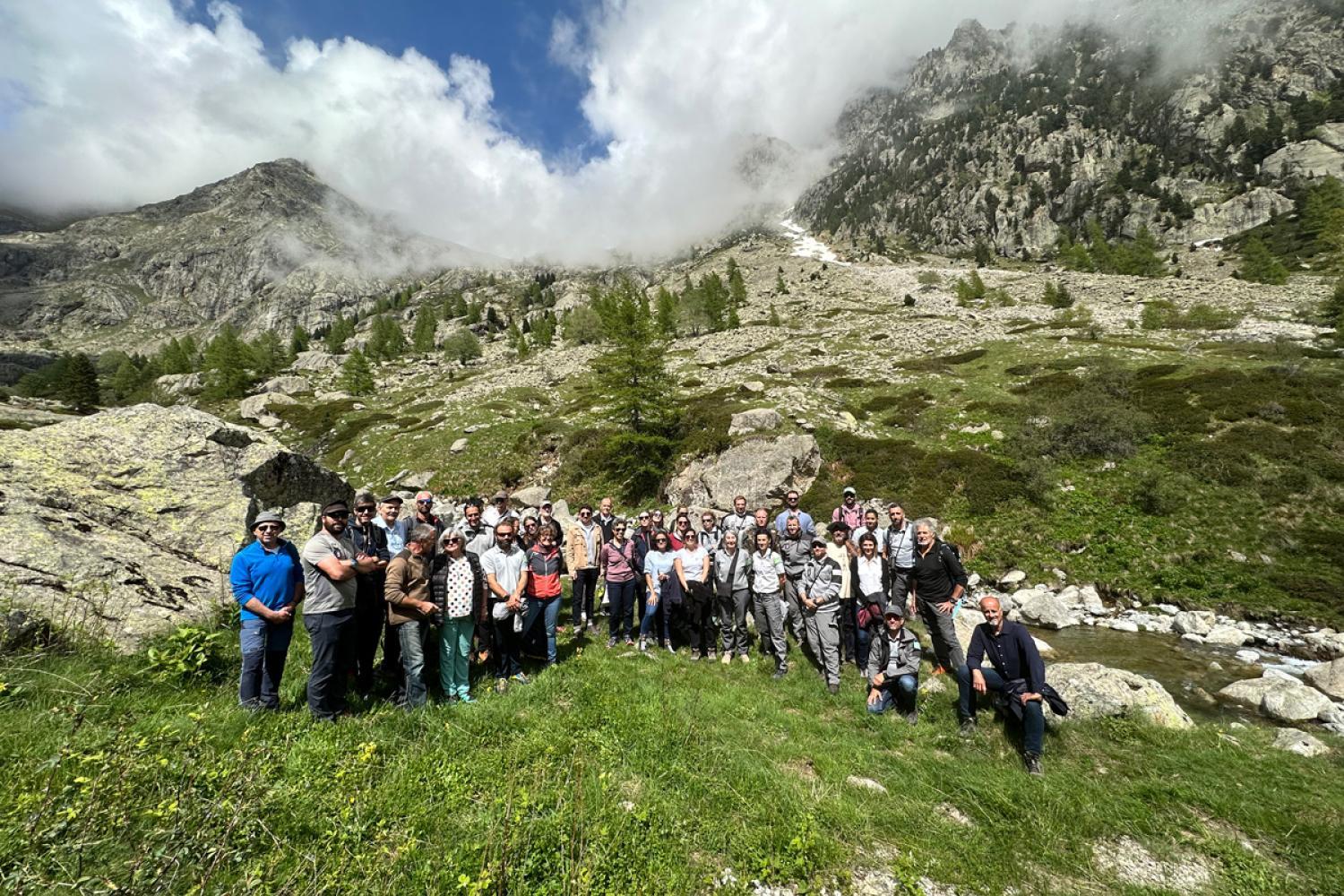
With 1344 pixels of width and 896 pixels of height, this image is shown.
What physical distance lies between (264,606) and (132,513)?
19.1 ft

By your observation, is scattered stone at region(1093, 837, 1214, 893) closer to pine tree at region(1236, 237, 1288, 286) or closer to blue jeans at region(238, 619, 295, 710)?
blue jeans at region(238, 619, 295, 710)

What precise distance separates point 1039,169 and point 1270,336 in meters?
180

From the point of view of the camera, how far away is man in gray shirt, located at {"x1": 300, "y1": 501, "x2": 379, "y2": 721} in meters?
6.19

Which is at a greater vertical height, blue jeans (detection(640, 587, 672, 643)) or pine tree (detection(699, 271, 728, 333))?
pine tree (detection(699, 271, 728, 333))

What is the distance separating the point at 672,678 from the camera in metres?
9.41

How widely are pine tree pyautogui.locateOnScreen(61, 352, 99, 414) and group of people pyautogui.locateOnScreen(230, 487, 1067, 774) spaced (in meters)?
96.8

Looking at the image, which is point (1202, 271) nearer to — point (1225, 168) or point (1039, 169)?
point (1225, 168)

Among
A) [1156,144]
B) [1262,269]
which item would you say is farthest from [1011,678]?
[1156,144]

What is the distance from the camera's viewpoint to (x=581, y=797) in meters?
5.00

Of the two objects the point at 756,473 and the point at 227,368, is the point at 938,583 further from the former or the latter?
the point at 227,368

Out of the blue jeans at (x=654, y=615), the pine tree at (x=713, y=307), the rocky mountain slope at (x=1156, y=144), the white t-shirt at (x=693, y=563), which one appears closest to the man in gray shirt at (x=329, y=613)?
the blue jeans at (x=654, y=615)

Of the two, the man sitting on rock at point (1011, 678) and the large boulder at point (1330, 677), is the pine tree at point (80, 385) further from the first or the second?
the large boulder at point (1330, 677)

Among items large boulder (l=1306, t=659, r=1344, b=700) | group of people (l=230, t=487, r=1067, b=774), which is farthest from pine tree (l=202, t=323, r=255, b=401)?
large boulder (l=1306, t=659, r=1344, b=700)

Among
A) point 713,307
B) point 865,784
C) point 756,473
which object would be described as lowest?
point 865,784
